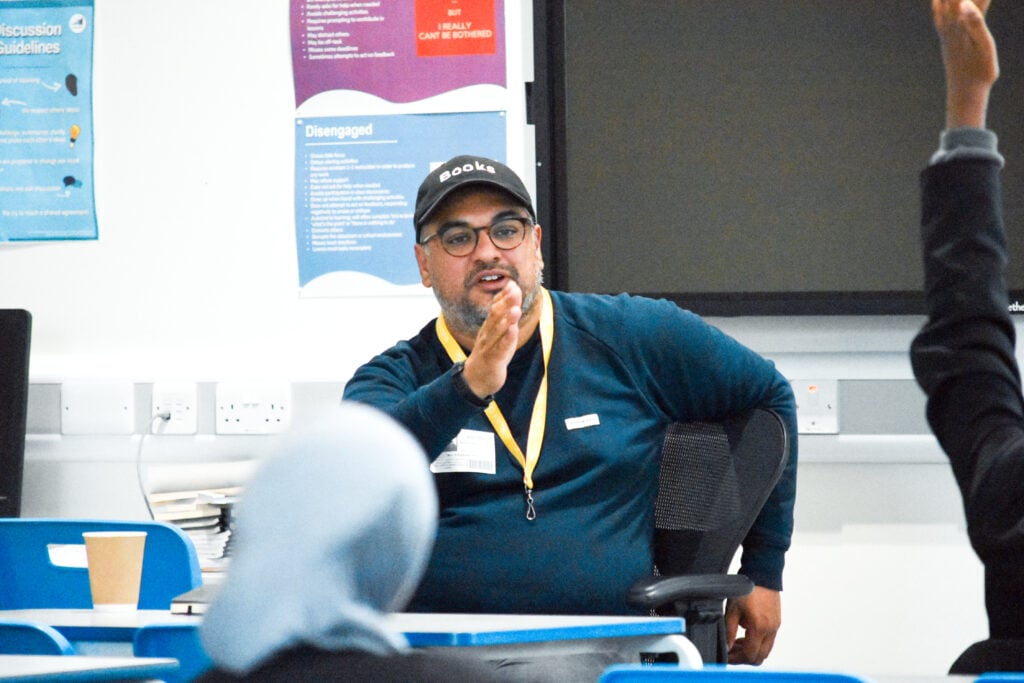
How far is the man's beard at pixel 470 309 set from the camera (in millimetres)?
2789

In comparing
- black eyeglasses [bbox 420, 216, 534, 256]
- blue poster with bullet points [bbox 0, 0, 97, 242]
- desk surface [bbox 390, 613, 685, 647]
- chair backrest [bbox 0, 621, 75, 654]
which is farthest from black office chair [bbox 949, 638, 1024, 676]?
blue poster with bullet points [bbox 0, 0, 97, 242]

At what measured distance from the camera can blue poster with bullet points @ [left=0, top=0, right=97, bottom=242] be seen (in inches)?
152

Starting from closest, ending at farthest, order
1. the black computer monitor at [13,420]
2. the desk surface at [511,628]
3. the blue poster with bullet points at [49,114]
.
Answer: the desk surface at [511,628]
the black computer monitor at [13,420]
the blue poster with bullet points at [49,114]

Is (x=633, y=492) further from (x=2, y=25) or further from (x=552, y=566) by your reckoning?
(x=2, y=25)

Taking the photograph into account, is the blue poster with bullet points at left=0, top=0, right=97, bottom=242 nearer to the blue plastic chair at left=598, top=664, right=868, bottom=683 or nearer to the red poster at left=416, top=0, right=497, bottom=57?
the red poster at left=416, top=0, right=497, bottom=57

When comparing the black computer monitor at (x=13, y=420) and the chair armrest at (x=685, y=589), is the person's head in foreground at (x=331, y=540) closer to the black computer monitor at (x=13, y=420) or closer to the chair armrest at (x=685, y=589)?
the chair armrest at (x=685, y=589)

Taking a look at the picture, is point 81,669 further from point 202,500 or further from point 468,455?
point 202,500

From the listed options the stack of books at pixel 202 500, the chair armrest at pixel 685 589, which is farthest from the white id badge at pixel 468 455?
the stack of books at pixel 202 500

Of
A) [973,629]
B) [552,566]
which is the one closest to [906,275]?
[973,629]

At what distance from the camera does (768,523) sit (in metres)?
2.73

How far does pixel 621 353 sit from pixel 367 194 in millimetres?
1201

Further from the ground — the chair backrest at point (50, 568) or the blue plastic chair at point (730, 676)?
the blue plastic chair at point (730, 676)

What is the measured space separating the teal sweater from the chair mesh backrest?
40 millimetres

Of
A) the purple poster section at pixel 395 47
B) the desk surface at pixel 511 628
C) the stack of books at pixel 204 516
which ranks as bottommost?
the stack of books at pixel 204 516
